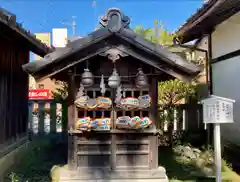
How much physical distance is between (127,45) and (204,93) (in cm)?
614

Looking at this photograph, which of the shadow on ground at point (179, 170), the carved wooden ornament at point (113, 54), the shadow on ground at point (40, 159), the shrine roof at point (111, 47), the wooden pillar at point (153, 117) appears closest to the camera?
the shrine roof at point (111, 47)

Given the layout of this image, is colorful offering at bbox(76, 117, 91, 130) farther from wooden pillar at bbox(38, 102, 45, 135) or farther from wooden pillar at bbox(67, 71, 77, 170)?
wooden pillar at bbox(38, 102, 45, 135)

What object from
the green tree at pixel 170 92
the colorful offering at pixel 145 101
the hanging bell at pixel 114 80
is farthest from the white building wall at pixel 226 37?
the hanging bell at pixel 114 80

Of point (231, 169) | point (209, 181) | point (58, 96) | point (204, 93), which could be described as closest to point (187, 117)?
point (204, 93)

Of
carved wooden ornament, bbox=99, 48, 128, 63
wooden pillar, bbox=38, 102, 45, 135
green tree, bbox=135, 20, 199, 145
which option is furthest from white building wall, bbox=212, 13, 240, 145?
wooden pillar, bbox=38, 102, 45, 135

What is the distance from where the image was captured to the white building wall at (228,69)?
27.2 feet

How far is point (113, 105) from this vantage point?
605cm

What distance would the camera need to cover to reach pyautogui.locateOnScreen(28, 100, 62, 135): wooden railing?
1073 centimetres

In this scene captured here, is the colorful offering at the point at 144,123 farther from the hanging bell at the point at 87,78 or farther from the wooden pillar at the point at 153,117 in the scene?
the hanging bell at the point at 87,78

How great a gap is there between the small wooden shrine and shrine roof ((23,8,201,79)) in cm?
2

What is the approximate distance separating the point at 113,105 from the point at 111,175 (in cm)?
156

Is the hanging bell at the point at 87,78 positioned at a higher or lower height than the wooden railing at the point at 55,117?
higher

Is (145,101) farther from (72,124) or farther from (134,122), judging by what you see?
(72,124)

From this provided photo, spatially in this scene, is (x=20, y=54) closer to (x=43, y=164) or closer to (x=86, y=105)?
(x=43, y=164)
